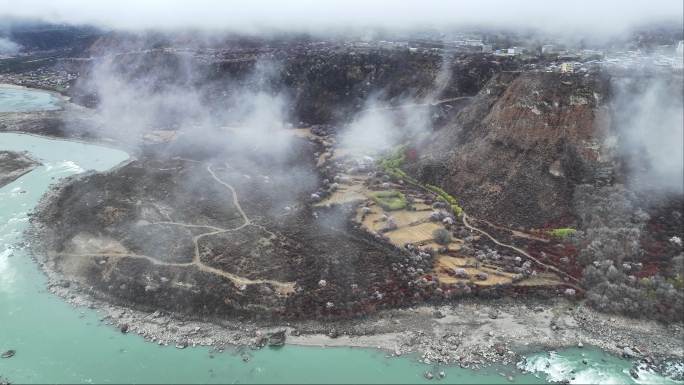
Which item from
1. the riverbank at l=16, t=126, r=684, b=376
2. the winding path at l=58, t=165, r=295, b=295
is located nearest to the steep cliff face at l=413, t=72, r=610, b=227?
the riverbank at l=16, t=126, r=684, b=376

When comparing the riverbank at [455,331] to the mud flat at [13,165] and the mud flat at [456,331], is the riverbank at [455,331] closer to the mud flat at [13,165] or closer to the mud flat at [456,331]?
the mud flat at [456,331]

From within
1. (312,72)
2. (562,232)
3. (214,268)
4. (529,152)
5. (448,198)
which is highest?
(312,72)

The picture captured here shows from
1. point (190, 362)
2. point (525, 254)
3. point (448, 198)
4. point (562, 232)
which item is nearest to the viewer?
point (190, 362)

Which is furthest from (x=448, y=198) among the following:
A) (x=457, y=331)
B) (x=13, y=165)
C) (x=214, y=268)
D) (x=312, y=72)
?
(x=13, y=165)

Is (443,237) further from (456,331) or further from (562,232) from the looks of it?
(562,232)

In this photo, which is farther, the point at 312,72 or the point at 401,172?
the point at 312,72

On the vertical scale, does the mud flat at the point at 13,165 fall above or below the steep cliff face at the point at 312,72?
below

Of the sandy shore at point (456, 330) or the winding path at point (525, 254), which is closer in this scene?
the sandy shore at point (456, 330)

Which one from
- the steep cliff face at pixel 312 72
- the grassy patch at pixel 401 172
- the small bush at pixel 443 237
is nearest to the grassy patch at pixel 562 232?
the grassy patch at pixel 401 172
